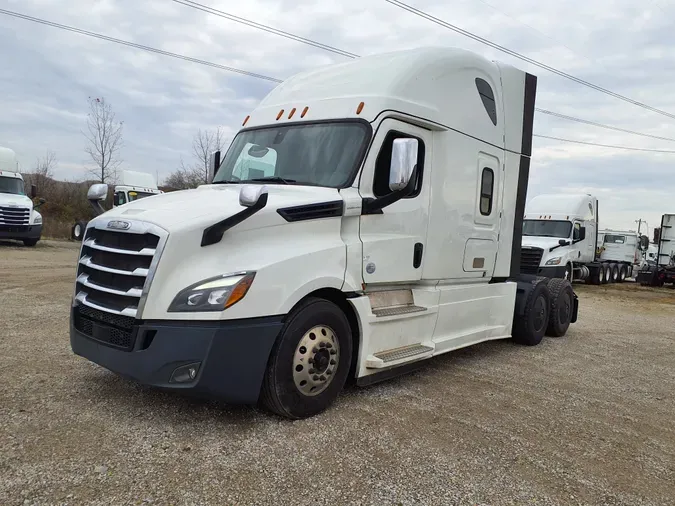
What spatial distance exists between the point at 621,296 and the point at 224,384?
17972mm

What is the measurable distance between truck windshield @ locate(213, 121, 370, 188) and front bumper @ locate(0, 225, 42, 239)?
17.6 m

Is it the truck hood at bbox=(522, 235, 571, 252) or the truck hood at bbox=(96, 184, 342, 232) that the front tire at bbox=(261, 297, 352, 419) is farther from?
the truck hood at bbox=(522, 235, 571, 252)

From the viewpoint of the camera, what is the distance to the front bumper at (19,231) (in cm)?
1927

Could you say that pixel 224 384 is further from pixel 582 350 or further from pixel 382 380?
pixel 582 350

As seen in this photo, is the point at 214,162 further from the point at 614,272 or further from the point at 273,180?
the point at 614,272

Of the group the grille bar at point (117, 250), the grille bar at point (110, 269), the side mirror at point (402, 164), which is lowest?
the grille bar at point (110, 269)

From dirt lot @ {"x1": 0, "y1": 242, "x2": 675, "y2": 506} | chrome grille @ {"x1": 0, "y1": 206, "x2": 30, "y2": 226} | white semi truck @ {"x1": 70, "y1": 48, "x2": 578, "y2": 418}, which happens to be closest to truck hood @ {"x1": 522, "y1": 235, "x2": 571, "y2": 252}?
white semi truck @ {"x1": 70, "y1": 48, "x2": 578, "y2": 418}

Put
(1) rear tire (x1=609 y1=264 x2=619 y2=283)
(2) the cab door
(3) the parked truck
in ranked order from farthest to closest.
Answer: (1) rear tire (x1=609 y1=264 x2=619 y2=283) < (3) the parked truck < (2) the cab door

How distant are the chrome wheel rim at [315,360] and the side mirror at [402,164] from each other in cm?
134

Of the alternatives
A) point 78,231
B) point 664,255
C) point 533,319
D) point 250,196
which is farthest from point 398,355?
point 664,255

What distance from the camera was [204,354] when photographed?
3.56 meters

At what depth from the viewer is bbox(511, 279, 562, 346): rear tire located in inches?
296

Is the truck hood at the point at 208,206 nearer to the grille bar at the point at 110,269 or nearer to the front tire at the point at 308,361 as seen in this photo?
the grille bar at the point at 110,269

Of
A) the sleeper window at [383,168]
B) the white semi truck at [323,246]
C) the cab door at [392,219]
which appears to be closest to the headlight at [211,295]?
the white semi truck at [323,246]
